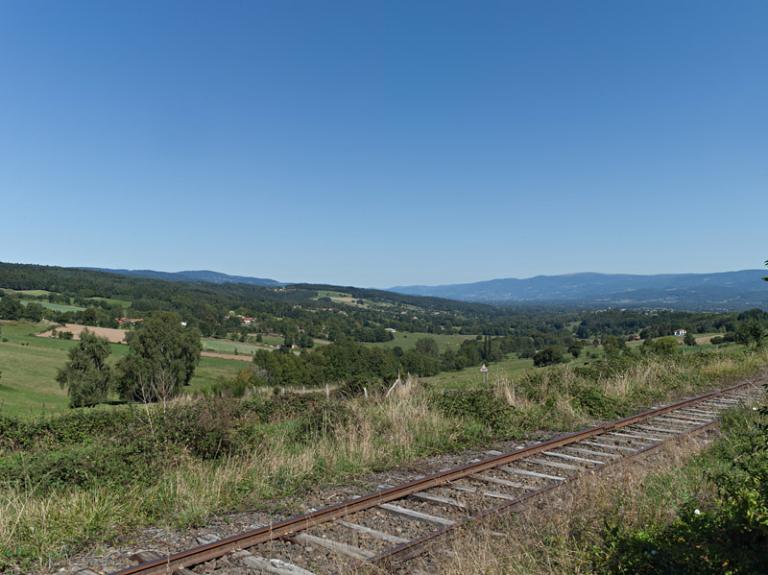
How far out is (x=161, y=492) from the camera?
6.53 m

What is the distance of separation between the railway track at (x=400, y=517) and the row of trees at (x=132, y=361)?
50680 millimetres

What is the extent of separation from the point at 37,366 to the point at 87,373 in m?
11.5

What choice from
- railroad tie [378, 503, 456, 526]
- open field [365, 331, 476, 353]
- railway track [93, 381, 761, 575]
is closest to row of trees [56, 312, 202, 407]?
railway track [93, 381, 761, 575]

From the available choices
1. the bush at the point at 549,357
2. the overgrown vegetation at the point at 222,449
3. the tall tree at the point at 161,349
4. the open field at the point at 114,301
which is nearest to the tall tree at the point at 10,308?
the open field at the point at 114,301

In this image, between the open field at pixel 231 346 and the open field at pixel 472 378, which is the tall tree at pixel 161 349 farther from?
the open field at pixel 472 378

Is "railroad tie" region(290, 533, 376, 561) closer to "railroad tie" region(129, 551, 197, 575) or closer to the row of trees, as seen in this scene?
"railroad tie" region(129, 551, 197, 575)

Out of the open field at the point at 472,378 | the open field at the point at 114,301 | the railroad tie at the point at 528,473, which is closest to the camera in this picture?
the railroad tie at the point at 528,473

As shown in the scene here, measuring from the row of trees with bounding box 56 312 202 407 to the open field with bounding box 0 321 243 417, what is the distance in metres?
2.16

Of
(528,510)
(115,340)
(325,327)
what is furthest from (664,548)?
(325,327)

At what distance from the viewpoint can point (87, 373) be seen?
209 ft

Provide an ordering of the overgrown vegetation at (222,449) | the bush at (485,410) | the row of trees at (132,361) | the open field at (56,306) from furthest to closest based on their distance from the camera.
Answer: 1. the open field at (56,306)
2. the row of trees at (132,361)
3. the bush at (485,410)
4. the overgrown vegetation at (222,449)

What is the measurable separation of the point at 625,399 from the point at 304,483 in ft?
29.6

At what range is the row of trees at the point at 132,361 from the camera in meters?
61.6

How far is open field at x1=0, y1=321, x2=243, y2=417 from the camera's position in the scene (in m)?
57.8
